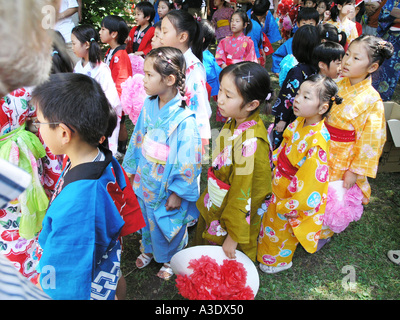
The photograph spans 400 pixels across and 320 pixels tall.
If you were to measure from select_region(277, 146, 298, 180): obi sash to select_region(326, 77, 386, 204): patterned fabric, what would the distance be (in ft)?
1.61

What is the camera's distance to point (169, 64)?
2.14 meters

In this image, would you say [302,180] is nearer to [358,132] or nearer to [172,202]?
[358,132]

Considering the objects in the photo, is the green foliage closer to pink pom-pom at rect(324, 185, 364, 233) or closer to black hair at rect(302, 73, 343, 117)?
black hair at rect(302, 73, 343, 117)

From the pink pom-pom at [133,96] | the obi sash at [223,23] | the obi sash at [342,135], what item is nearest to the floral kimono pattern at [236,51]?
the obi sash at [223,23]

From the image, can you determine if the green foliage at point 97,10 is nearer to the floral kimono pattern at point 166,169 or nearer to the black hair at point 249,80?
the floral kimono pattern at point 166,169

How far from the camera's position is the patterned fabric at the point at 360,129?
8.30 feet

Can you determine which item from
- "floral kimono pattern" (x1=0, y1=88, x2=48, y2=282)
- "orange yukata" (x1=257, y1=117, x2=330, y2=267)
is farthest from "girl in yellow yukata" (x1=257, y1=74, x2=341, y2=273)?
"floral kimono pattern" (x1=0, y1=88, x2=48, y2=282)

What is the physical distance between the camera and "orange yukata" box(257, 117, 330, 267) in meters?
2.18

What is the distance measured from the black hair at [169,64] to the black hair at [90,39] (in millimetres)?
1323

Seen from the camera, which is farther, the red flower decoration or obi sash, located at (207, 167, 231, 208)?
obi sash, located at (207, 167, 231, 208)

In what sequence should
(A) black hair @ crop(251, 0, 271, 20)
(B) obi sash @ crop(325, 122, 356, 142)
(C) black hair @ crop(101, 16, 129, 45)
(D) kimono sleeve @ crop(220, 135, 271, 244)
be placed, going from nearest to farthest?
(D) kimono sleeve @ crop(220, 135, 271, 244) → (B) obi sash @ crop(325, 122, 356, 142) → (C) black hair @ crop(101, 16, 129, 45) → (A) black hair @ crop(251, 0, 271, 20)

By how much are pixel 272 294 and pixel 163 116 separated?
5.12 feet

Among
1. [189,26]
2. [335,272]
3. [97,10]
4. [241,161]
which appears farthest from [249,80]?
[97,10]

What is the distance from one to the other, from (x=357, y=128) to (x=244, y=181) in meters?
1.29
